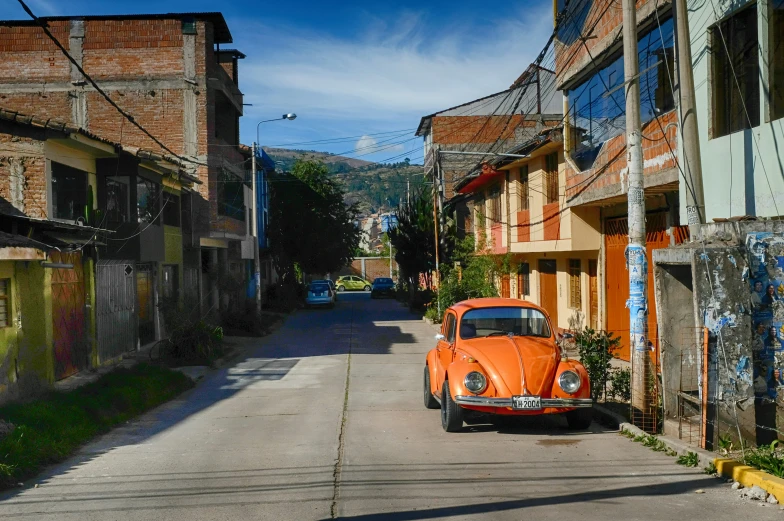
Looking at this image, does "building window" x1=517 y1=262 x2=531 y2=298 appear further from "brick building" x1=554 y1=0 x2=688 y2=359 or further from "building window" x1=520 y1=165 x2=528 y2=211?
"brick building" x1=554 y1=0 x2=688 y2=359

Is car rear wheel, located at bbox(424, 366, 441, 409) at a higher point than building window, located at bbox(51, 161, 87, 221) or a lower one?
lower

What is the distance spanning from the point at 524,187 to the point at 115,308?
12.9 metres

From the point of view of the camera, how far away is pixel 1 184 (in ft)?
52.6

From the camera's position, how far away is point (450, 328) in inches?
462

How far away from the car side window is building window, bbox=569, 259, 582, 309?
437 inches

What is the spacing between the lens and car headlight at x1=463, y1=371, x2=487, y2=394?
31.8 ft


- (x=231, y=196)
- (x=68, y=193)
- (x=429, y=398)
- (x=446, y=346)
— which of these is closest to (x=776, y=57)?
(x=446, y=346)

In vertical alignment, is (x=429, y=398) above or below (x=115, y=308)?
below

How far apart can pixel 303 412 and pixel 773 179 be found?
7.68 meters

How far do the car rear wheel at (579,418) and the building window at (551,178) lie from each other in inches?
453

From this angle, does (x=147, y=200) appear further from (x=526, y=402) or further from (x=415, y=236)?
(x=415, y=236)

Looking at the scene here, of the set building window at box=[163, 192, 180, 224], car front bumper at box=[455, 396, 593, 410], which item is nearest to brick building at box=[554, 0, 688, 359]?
car front bumper at box=[455, 396, 593, 410]

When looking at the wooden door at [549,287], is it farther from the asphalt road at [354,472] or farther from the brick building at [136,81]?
the asphalt road at [354,472]

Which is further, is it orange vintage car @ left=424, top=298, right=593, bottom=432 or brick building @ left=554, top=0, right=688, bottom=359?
brick building @ left=554, top=0, right=688, bottom=359
